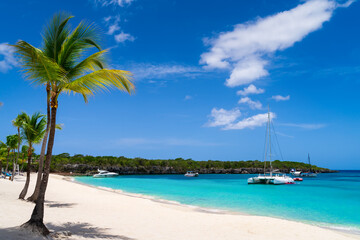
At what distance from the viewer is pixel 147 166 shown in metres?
130

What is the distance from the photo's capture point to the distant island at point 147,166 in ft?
364

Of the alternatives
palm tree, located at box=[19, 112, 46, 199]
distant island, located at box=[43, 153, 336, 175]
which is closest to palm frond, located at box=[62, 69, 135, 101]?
palm tree, located at box=[19, 112, 46, 199]

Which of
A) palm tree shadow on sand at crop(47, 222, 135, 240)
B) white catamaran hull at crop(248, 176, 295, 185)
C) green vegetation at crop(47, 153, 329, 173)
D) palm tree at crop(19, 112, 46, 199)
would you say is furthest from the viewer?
green vegetation at crop(47, 153, 329, 173)

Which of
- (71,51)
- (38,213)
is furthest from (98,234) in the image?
(71,51)

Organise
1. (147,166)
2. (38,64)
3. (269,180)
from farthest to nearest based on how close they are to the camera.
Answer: (147,166)
(269,180)
(38,64)

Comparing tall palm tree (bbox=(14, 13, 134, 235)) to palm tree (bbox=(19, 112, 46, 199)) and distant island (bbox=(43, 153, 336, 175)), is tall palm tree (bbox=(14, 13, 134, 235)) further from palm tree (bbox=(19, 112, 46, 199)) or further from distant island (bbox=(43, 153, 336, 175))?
distant island (bbox=(43, 153, 336, 175))

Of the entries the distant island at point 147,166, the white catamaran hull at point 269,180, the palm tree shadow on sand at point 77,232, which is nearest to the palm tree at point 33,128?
the palm tree shadow on sand at point 77,232

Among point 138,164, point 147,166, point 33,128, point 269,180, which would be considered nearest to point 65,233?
point 33,128

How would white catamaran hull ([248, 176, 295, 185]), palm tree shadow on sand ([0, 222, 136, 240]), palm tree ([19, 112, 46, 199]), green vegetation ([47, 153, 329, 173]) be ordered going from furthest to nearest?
green vegetation ([47, 153, 329, 173]) < white catamaran hull ([248, 176, 295, 185]) < palm tree ([19, 112, 46, 199]) < palm tree shadow on sand ([0, 222, 136, 240])

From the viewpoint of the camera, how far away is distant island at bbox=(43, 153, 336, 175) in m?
111

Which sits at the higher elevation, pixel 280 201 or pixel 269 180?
pixel 269 180

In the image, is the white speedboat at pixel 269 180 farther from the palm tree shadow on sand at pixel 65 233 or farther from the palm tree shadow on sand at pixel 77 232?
the palm tree shadow on sand at pixel 65 233

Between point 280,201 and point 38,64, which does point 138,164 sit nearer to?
point 280,201

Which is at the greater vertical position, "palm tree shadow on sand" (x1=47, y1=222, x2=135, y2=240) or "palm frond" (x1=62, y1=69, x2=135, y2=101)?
"palm frond" (x1=62, y1=69, x2=135, y2=101)
